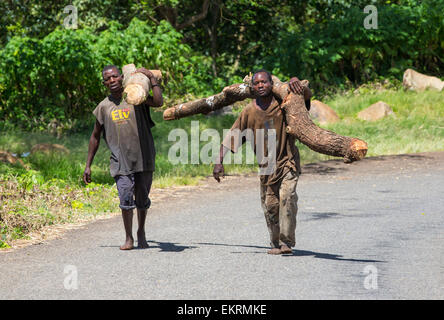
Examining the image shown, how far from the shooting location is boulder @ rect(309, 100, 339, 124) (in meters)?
19.9

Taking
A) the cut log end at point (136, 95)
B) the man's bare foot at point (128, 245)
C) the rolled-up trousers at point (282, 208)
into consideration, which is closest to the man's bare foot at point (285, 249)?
the rolled-up trousers at point (282, 208)

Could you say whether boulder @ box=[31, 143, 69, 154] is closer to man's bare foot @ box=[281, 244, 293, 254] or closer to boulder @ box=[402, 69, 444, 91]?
man's bare foot @ box=[281, 244, 293, 254]

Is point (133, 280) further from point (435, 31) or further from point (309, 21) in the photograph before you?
point (309, 21)

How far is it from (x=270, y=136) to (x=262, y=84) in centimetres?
52

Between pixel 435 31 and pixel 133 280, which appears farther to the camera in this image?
pixel 435 31

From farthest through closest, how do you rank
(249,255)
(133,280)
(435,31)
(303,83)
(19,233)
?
(435,31), (19,233), (249,255), (303,83), (133,280)

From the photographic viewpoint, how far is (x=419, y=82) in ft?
74.1

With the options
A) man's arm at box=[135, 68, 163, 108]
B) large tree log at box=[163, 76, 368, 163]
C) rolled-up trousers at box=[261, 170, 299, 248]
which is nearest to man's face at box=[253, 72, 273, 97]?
large tree log at box=[163, 76, 368, 163]

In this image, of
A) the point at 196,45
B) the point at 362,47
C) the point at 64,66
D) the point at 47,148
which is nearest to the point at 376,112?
the point at 362,47

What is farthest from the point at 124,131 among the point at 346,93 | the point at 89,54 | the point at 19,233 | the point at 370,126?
the point at 346,93

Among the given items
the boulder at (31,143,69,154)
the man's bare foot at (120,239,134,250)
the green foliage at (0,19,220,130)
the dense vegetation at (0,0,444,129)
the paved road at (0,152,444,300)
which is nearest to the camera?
the paved road at (0,152,444,300)

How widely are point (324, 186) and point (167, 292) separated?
25.2 ft

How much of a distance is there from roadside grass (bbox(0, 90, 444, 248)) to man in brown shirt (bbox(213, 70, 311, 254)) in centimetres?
317

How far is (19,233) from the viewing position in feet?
29.0
